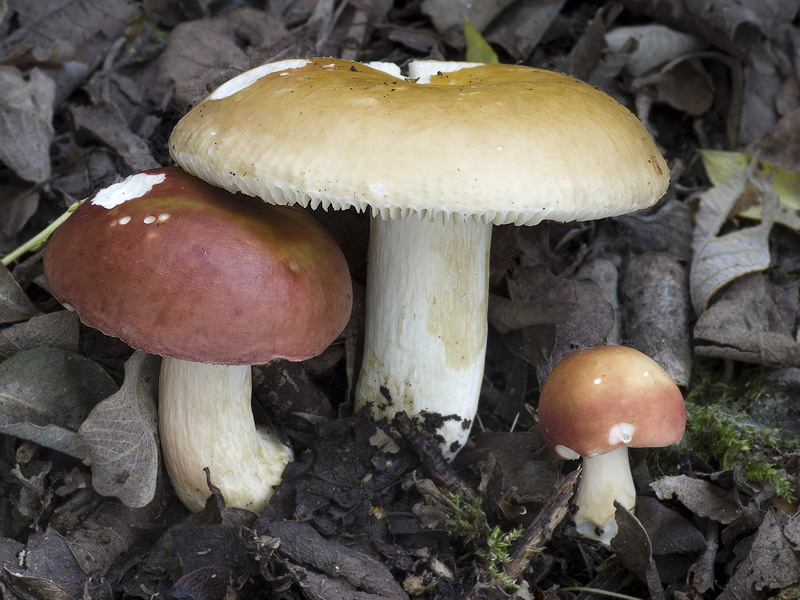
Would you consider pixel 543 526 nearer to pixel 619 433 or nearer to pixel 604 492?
pixel 604 492

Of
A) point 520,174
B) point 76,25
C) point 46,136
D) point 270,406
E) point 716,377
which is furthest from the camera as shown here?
point 76,25

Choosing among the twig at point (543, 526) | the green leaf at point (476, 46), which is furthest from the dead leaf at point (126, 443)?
the green leaf at point (476, 46)

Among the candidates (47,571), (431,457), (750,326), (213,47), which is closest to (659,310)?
(750,326)

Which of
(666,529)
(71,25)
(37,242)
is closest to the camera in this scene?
(666,529)

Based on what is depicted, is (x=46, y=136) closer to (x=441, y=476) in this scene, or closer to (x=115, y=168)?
(x=115, y=168)

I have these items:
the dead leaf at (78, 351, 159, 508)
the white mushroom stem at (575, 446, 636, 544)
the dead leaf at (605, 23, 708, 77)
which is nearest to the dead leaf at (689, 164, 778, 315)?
the dead leaf at (605, 23, 708, 77)

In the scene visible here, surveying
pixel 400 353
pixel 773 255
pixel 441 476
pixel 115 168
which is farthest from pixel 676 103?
pixel 115 168
